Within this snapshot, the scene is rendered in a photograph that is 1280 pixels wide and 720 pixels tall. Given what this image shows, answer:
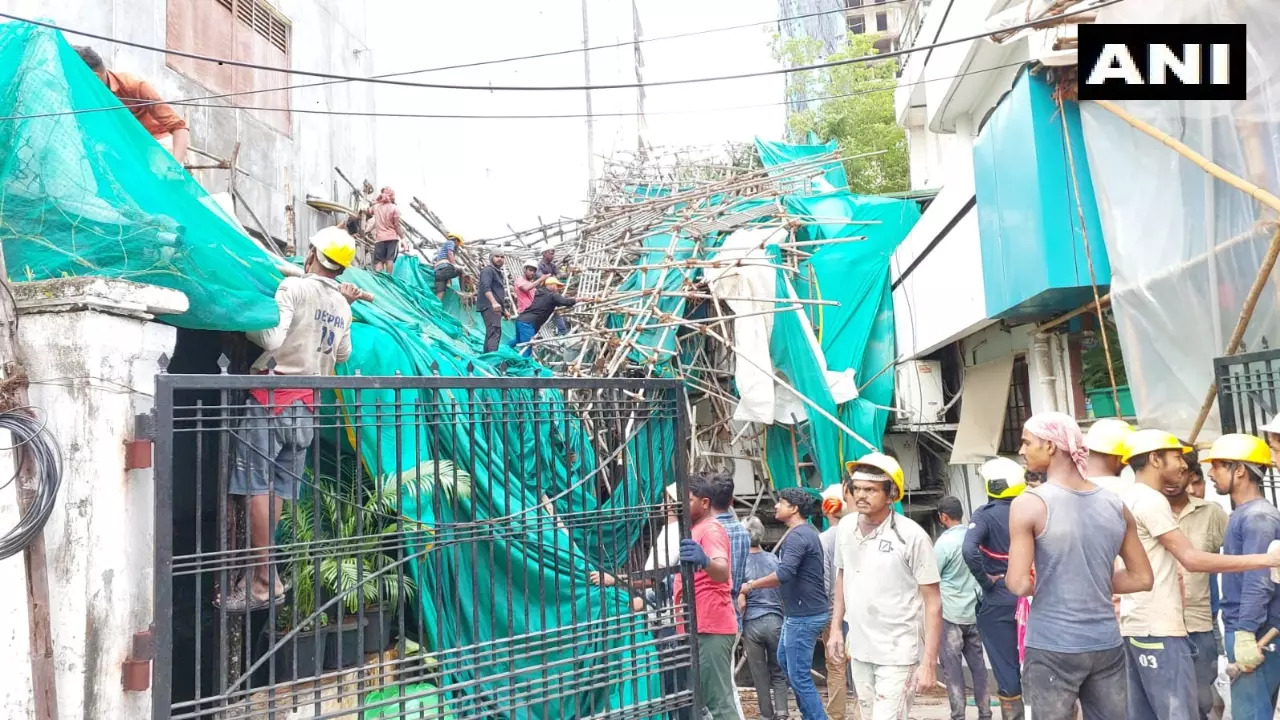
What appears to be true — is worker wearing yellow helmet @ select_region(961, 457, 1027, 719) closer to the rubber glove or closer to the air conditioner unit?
the rubber glove

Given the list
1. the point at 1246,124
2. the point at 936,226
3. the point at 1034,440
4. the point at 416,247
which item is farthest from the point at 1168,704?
the point at 416,247

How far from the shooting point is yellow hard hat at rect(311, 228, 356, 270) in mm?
4816

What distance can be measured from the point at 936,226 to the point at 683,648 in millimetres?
7738

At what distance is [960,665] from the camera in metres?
6.74

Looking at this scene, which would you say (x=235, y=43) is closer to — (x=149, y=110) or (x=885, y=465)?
(x=149, y=110)

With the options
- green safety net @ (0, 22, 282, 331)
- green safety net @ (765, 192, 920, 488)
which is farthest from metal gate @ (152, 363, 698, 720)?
green safety net @ (765, 192, 920, 488)

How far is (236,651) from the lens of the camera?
4172mm

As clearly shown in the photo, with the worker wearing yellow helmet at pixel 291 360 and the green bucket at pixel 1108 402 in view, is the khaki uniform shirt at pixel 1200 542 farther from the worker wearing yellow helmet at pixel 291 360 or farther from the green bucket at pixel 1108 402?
the worker wearing yellow helmet at pixel 291 360

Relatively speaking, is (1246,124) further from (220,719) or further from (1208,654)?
(220,719)

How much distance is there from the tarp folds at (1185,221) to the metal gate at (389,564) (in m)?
3.67

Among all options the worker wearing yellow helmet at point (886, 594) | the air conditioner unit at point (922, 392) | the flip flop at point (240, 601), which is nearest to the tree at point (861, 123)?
the air conditioner unit at point (922, 392)

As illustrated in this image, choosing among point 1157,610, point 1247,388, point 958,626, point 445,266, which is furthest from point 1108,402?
point 445,266

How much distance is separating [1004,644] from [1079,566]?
276 cm

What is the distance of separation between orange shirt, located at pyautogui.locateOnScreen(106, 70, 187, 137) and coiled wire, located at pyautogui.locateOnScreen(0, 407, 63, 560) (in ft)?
10.1
